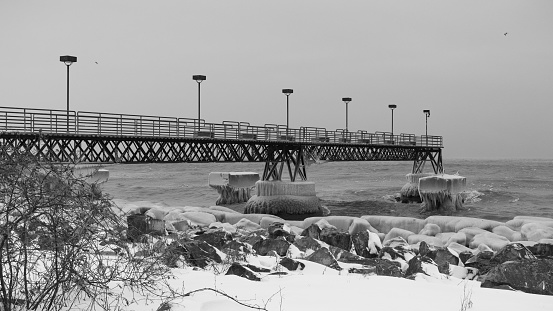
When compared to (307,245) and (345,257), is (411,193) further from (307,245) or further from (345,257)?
(345,257)

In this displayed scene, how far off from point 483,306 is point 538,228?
53.6ft

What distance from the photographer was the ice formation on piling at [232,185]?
175 ft

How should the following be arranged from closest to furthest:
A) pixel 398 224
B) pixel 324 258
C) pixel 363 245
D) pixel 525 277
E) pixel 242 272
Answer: pixel 242 272, pixel 525 277, pixel 324 258, pixel 363 245, pixel 398 224

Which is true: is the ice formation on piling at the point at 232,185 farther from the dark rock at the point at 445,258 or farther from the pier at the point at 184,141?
Result: the dark rock at the point at 445,258

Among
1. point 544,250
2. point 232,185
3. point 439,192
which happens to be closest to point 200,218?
point 544,250

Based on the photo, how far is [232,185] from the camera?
53.5 m

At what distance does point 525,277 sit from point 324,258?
3549 millimetres

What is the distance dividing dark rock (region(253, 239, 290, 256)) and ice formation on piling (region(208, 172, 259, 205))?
134ft

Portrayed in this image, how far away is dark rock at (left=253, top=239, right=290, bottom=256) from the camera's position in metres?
12.1

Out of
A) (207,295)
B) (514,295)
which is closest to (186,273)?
(207,295)

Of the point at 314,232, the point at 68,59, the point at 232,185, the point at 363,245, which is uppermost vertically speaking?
the point at 68,59

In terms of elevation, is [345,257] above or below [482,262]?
above

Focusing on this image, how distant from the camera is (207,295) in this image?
25.4ft

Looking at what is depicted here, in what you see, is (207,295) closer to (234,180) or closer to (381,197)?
(234,180)
